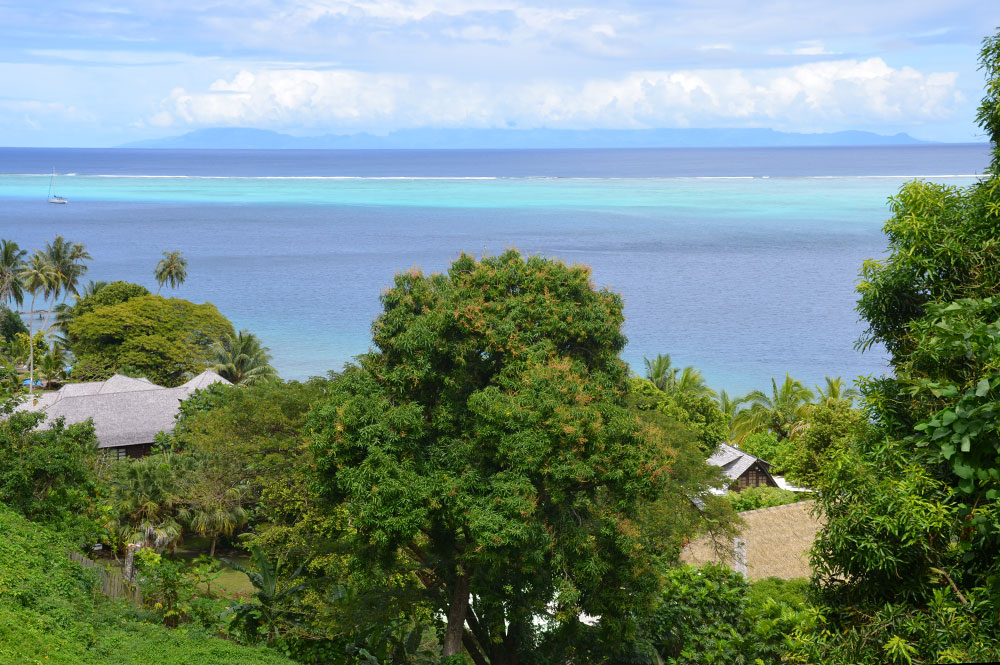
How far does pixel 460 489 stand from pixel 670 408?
62.0 feet

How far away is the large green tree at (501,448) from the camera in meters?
12.2

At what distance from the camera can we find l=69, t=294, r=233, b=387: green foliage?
4525 cm

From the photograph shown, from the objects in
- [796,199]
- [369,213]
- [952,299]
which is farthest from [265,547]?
[796,199]

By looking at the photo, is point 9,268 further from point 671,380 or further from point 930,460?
point 930,460

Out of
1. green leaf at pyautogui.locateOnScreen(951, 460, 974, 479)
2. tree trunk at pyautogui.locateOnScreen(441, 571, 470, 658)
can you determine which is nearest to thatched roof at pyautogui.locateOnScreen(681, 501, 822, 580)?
tree trunk at pyautogui.locateOnScreen(441, 571, 470, 658)

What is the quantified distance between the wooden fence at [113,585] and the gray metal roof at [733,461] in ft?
75.5

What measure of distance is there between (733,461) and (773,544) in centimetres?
1091

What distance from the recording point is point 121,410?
3550cm

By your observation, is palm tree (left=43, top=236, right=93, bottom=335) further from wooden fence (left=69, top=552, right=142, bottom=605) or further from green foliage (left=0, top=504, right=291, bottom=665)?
green foliage (left=0, top=504, right=291, bottom=665)

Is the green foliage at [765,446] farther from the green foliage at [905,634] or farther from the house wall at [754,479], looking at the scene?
the green foliage at [905,634]

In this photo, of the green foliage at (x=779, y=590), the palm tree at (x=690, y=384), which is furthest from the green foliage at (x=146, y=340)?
the green foliage at (x=779, y=590)

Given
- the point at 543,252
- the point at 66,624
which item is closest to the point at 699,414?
the point at 543,252

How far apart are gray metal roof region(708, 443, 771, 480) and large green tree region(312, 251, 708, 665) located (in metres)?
20.5

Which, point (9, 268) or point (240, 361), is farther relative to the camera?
point (9, 268)
